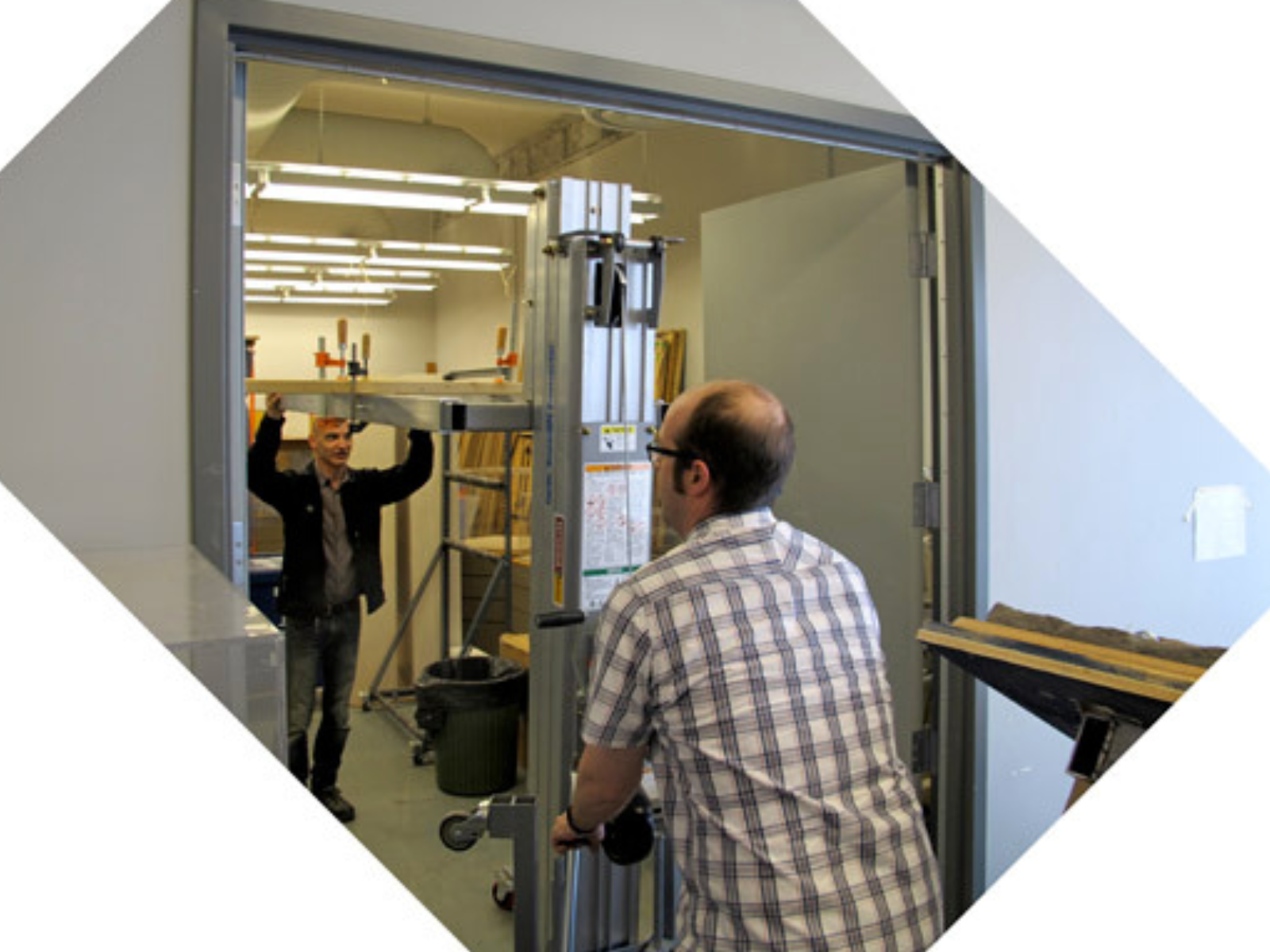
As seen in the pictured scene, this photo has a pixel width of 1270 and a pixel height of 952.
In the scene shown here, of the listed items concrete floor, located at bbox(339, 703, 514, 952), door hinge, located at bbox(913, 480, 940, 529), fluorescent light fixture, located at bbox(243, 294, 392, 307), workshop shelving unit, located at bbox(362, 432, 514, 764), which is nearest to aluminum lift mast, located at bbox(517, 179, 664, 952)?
concrete floor, located at bbox(339, 703, 514, 952)

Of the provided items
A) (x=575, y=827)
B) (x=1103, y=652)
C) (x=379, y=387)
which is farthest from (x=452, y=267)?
(x=1103, y=652)

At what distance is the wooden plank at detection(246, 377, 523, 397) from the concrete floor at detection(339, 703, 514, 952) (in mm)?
1479

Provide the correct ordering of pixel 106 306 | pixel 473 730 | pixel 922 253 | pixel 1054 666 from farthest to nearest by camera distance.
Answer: pixel 473 730 < pixel 922 253 < pixel 106 306 < pixel 1054 666

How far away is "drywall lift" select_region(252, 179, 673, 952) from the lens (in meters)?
2.34

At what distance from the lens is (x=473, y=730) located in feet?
14.4

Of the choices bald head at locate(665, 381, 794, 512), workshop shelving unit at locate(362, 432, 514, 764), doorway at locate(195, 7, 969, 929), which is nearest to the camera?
bald head at locate(665, 381, 794, 512)

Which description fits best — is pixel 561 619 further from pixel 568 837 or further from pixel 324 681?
pixel 324 681

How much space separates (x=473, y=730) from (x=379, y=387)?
1.91 meters

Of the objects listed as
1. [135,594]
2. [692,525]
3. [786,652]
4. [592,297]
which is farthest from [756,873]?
[592,297]

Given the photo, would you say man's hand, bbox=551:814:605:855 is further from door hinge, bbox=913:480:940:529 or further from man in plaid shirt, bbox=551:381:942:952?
door hinge, bbox=913:480:940:529

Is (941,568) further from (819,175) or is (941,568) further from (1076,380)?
(819,175)

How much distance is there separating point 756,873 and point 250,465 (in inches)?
119

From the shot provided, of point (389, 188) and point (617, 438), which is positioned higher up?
point (389, 188)

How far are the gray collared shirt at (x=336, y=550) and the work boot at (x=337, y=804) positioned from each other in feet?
2.64
